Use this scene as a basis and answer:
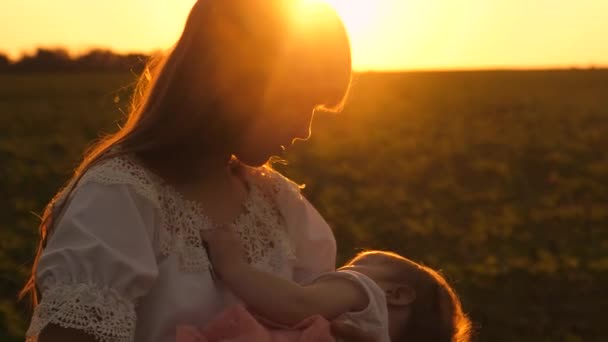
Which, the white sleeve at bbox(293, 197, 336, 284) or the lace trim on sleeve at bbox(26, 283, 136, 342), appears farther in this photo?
the white sleeve at bbox(293, 197, 336, 284)

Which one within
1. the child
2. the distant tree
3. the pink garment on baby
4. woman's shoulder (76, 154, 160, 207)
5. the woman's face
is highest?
the woman's face

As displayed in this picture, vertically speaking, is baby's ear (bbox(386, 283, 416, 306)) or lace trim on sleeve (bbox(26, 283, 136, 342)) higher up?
baby's ear (bbox(386, 283, 416, 306))

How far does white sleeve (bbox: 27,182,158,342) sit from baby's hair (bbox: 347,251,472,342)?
3.31 ft

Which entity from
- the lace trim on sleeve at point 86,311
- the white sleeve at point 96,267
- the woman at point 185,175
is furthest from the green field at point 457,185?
the lace trim on sleeve at point 86,311

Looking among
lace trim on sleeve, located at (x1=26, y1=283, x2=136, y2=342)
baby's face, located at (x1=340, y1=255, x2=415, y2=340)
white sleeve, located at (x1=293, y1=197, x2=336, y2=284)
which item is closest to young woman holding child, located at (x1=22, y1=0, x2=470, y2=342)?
lace trim on sleeve, located at (x1=26, y1=283, x2=136, y2=342)

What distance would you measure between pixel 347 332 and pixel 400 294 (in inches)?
17.4

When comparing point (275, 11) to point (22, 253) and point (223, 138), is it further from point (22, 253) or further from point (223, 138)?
point (22, 253)

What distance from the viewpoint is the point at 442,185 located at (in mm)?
15781

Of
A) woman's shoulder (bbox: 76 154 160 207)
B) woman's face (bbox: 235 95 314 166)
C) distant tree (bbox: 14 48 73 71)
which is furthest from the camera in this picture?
distant tree (bbox: 14 48 73 71)

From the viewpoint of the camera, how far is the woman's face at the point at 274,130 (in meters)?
2.85

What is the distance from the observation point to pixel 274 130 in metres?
2.87

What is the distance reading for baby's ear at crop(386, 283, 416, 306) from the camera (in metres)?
3.28

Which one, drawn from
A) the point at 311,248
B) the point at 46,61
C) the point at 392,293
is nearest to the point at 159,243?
the point at 311,248

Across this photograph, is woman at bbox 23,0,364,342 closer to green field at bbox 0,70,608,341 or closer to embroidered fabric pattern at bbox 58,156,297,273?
embroidered fabric pattern at bbox 58,156,297,273
